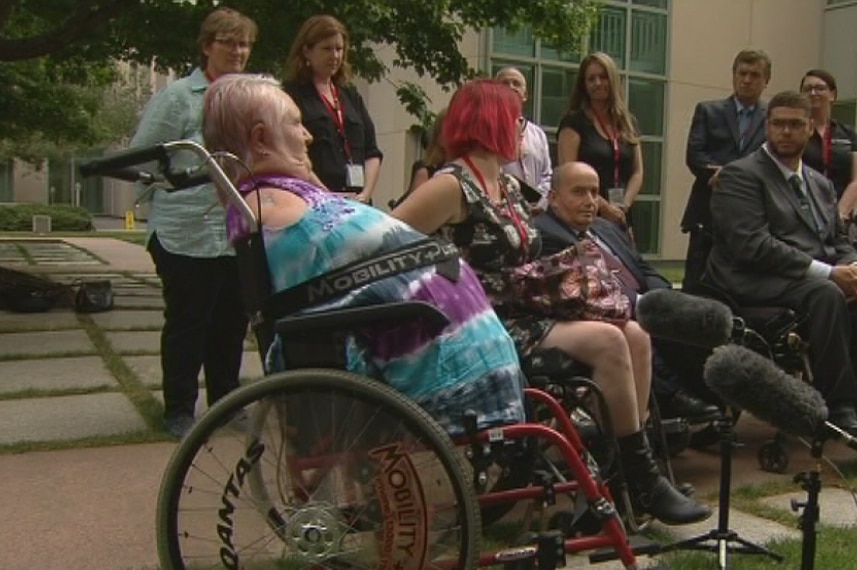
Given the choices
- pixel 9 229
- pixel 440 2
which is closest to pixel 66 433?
pixel 440 2

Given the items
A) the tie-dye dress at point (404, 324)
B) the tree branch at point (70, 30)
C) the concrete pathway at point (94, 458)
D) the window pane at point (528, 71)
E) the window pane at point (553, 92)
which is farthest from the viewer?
the window pane at point (553, 92)

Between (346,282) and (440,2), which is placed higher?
(440,2)

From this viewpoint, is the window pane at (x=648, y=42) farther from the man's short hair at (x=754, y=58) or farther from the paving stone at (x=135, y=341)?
the man's short hair at (x=754, y=58)

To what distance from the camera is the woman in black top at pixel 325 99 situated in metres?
4.71

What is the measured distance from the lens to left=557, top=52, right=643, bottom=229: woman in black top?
5305mm

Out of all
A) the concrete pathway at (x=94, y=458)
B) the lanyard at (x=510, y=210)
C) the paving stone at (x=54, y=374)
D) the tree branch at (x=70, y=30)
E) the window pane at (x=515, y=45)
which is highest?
the window pane at (x=515, y=45)

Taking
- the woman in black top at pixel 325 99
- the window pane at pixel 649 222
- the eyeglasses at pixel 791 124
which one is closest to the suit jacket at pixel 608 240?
the eyeglasses at pixel 791 124

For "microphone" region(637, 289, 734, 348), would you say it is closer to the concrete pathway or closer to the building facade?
the concrete pathway

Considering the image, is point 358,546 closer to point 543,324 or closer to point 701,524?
point 543,324

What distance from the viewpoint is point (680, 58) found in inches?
744

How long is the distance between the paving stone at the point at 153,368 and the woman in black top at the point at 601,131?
226 centimetres

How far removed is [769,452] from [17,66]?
13195mm

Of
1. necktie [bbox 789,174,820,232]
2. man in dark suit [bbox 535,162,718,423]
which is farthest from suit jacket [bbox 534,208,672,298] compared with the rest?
necktie [bbox 789,174,820,232]

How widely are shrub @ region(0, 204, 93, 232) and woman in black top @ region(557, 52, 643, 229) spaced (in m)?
31.3
